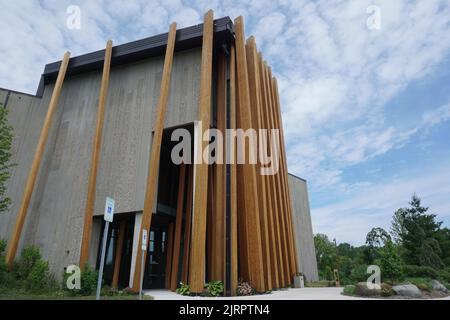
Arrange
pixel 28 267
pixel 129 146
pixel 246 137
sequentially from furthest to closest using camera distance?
pixel 129 146 < pixel 246 137 < pixel 28 267

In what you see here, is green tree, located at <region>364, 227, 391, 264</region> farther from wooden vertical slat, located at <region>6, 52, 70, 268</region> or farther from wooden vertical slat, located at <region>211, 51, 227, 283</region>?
wooden vertical slat, located at <region>6, 52, 70, 268</region>

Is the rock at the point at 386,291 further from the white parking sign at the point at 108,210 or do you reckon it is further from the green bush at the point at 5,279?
the green bush at the point at 5,279

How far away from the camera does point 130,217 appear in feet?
61.2

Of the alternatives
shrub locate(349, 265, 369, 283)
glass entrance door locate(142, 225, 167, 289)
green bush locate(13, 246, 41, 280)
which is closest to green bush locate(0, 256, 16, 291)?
green bush locate(13, 246, 41, 280)

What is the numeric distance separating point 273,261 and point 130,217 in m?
9.42

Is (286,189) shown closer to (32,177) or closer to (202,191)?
(202,191)

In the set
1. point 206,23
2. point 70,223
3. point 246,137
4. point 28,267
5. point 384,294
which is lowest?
point 384,294

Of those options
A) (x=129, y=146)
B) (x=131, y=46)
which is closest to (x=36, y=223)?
(x=129, y=146)

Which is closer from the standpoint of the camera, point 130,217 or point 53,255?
point 53,255

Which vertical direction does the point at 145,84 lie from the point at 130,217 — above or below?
above

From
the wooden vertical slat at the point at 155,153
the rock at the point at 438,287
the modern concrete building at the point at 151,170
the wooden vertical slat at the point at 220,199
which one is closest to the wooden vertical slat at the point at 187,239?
the modern concrete building at the point at 151,170

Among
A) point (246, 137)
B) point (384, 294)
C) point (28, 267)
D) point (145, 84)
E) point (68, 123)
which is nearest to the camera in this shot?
point (384, 294)

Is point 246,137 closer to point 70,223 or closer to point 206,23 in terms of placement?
point 206,23

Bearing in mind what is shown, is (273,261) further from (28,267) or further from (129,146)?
(28,267)
